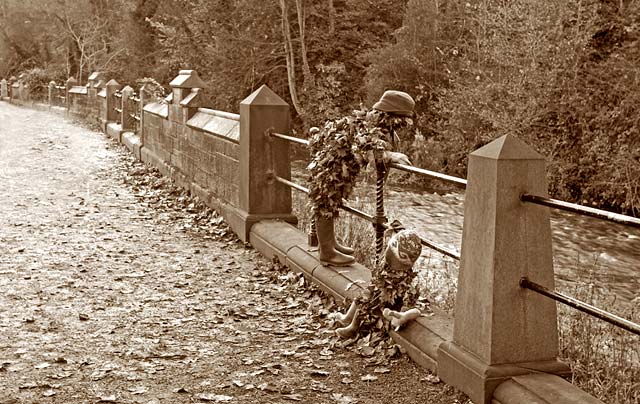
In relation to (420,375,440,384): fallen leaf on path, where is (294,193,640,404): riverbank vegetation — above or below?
below

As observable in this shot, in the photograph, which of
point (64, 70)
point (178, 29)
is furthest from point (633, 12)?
point (64, 70)

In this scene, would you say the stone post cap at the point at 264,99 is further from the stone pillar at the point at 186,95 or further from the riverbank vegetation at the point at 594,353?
the stone pillar at the point at 186,95

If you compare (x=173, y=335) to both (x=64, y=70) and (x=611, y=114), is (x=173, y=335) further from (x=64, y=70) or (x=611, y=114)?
(x=64, y=70)

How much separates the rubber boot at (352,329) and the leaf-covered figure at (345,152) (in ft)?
3.72

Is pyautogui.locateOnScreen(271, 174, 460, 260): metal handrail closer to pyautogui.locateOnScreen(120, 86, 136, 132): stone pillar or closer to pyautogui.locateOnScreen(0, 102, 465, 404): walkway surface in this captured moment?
pyautogui.locateOnScreen(0, 102, 465, 404): walkway surface

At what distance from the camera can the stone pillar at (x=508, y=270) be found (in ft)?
14.2

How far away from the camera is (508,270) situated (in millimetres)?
4379

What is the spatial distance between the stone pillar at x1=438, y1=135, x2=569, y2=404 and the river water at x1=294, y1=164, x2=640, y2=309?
494 centimetres

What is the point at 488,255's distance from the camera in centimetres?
440

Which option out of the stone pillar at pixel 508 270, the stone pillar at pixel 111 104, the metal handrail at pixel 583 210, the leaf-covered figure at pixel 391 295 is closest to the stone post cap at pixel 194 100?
the leaf-covered figure at pixel 391 295

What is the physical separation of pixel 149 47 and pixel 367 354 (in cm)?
3764

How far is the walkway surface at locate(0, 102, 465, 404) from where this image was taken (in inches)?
198

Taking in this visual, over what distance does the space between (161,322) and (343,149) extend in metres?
1.98

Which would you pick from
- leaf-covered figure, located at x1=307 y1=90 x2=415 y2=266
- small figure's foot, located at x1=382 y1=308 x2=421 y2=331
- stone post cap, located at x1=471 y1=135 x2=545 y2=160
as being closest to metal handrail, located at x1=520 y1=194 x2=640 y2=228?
stone post cap, located at x1=471 y1=135 x2=545 y2=160
